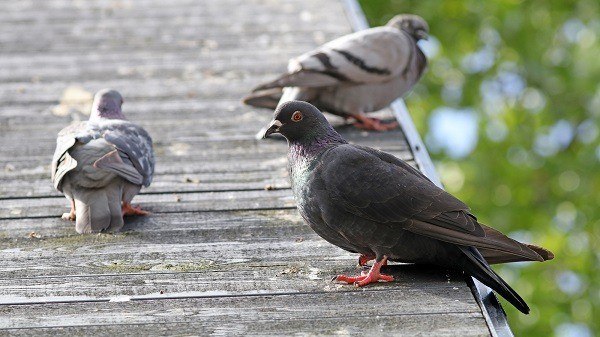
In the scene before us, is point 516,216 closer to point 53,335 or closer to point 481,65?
point 481,65

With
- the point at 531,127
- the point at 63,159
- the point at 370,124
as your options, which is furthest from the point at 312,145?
the point at 531,127

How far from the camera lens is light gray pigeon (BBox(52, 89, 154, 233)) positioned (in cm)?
398

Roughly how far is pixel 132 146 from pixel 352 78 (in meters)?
1.79

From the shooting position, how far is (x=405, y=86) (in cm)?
589

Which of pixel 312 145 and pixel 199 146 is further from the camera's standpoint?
pixel 199 146

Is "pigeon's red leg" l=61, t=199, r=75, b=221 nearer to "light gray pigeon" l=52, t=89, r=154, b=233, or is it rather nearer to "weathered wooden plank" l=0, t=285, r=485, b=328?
"light gray pigeon" l=52, t=89, r=154, b=233

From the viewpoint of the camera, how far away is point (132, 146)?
4.21 meters

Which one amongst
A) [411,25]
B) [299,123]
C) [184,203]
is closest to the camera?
[299,123]

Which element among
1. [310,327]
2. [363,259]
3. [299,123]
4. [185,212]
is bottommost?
[185,212]

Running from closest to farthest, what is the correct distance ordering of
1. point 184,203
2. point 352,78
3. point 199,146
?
1. point 184,203
2. point 199,146
3. point 352,78

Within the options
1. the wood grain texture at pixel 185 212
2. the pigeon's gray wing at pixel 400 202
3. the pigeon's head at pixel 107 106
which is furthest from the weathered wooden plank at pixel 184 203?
the pigeon's gray wing at pixel 400 202

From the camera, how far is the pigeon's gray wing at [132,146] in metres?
4.14

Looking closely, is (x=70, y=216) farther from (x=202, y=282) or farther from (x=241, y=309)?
(x=241, y=309)

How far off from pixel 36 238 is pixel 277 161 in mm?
1433
